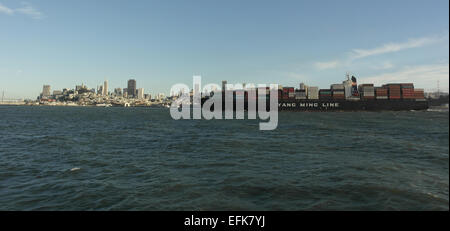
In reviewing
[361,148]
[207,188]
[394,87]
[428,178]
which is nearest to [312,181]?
[207,188]

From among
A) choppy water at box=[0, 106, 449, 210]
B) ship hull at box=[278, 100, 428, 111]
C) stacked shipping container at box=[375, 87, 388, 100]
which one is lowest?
choppy water at box=[0, 106, 449, 210]

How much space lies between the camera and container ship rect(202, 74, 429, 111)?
325ft

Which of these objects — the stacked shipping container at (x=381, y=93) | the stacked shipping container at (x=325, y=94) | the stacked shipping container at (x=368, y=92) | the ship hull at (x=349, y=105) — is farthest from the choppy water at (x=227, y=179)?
the stacked shipping container at (x=381, y=93)

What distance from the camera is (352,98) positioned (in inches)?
4186

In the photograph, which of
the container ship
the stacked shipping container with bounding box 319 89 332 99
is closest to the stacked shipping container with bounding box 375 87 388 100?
the container ship

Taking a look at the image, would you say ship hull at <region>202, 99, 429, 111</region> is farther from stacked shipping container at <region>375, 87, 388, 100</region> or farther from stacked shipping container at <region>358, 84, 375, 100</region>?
stacked shipping container at <region>358, 84, 375, 100</region>

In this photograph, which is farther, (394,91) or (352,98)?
(352,98)

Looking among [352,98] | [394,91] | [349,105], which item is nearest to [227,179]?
[349,105]

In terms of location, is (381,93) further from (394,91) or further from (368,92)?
(368,92)
